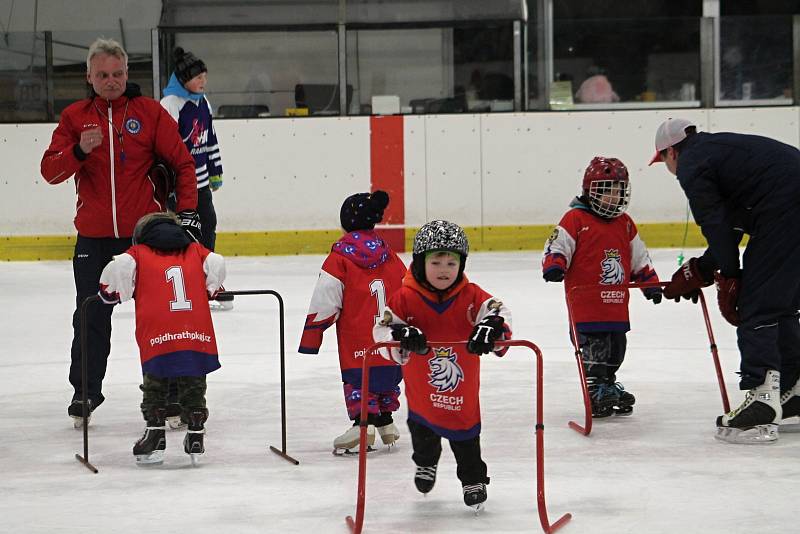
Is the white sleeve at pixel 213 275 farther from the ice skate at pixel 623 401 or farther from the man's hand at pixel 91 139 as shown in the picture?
the ice skate at pixel 623 401

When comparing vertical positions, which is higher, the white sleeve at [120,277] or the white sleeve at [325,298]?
the white sleeve at [120,277]

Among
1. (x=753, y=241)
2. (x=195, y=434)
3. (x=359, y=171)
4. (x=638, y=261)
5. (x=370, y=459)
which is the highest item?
(x=359, y=171)

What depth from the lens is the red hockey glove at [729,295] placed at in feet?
14.6

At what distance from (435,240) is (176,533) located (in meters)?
1.06

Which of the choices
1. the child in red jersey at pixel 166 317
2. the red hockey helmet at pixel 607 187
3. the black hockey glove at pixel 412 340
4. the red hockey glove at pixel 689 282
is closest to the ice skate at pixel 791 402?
the red hockey glove at pixel 689 282

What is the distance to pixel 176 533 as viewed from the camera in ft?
11.0

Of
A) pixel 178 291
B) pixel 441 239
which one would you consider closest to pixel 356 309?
pixel 178 291

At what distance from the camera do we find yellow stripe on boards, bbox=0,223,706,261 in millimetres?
10711

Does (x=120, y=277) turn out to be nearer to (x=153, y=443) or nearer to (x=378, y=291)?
(x=153, y=443)

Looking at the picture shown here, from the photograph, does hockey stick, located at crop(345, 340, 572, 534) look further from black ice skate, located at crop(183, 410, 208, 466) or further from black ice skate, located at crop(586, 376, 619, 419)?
black ice skate, located at crop(586, 376, 619, 419)

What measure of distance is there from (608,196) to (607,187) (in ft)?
0.12

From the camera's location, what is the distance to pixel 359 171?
10828 millimetres

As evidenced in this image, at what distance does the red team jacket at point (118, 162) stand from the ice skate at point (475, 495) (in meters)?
1.79

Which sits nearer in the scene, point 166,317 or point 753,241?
point 166,317
